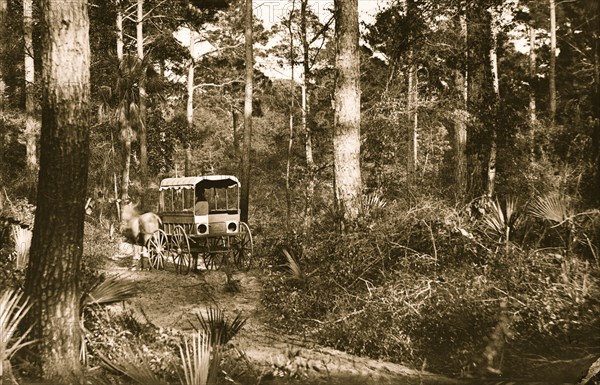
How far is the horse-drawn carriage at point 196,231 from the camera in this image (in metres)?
13.5

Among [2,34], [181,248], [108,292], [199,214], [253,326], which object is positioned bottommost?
[253,326]

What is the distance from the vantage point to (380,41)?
18859 millimetres

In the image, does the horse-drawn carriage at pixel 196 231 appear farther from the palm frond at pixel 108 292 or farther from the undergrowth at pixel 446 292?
the palm frond at pixel 108 292

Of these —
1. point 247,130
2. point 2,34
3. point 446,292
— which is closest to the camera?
point 446,292

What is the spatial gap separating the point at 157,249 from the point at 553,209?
917 centimetres

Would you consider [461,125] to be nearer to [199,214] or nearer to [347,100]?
[347,100]

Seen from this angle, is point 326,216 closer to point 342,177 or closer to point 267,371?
point 342,177

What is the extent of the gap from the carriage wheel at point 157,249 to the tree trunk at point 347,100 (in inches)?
199

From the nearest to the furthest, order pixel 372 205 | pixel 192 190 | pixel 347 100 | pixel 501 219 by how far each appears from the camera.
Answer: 1. pixel 501 219
2. pixel 372 205
3. pixel 347 100
4. pixel 192 190

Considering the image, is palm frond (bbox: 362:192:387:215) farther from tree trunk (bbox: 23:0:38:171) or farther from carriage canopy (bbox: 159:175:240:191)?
tree trunk (bbox: 23:0:38:171)

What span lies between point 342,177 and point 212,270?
4755 millimetres

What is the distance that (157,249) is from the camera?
45.5 feet

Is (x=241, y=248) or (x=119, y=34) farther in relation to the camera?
(x=119, y=34)

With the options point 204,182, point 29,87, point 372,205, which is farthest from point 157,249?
point 29,87
